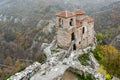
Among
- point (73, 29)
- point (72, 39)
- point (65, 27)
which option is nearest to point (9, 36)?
point (72, 39)

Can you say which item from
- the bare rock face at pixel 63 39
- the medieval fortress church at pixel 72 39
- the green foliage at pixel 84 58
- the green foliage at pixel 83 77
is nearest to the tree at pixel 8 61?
the medieval fortress church at pixel 72 39

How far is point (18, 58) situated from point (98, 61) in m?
45.6

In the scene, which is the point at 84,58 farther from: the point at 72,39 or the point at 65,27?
the point at 65,27

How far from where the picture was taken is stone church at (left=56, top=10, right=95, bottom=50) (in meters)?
33.5

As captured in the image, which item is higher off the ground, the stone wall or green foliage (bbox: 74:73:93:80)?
the stone wall

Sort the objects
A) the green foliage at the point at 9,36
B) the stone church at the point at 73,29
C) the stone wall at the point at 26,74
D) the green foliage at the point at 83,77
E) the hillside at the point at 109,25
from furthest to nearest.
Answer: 1. the green foliage at the point at 9,36
2. the hillside at the point at 109,25
3. the stone church at the point at 73,29
4. the green foliage at the point at 83,77
5. the stone wall at the point at 26,74

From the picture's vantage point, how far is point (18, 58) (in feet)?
248

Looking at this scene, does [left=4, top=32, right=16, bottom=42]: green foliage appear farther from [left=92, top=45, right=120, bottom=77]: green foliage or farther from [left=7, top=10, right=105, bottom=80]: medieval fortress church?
[left=92, top=45, right=120, bottom=77]: green foliage

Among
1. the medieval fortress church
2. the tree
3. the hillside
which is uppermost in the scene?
the medieval fortress church

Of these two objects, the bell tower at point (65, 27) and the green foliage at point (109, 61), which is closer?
the green foliage at point (109, 61)

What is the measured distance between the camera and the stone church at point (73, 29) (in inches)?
1317

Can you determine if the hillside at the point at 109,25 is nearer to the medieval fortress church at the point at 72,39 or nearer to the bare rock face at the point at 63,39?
the medieval fortress church at the point at 72,39

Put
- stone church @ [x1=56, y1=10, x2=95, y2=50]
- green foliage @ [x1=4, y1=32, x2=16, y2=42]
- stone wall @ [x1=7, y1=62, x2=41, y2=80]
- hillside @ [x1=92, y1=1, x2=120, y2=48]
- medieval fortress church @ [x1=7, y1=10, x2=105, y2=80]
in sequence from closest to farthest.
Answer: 1. stone wall @ [x1=7, y1=62, x2=41, y2=80]
2. medieval fortress church @ [x1=7, y1=10, x2=105, y2=80]
3. stone church @ [x1=56, y1=10, x2=95, y2=50]
4. hillside @ [x1=92, y1=1, x2=120, y2=48]
5. green foliage @ [x1=4, y1=32, x2=16, y2=42]

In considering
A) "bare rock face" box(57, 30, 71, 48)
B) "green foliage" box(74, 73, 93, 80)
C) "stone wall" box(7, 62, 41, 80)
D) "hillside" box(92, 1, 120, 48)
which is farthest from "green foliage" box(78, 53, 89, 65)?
"hillside" box(92, 1, 120, 48)
